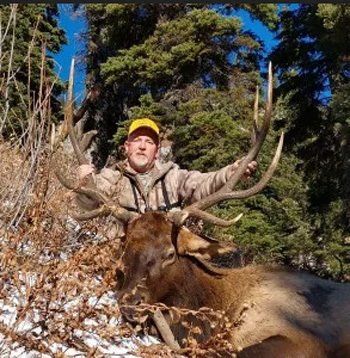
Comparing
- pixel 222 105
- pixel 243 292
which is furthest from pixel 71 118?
pixel 222 105

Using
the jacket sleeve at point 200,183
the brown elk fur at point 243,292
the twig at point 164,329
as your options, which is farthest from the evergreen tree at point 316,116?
the twig at point 164,329

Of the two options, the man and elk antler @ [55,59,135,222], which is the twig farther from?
the man

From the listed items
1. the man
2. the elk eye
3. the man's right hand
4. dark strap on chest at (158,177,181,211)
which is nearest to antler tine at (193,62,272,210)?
the man

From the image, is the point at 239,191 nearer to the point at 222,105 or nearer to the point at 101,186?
the point at 101,186

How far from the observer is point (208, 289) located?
624cm

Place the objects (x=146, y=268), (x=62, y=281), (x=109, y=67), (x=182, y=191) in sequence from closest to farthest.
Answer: (x=62, y=281) → (x=146, y=268) → (x=182, y=191) → (x=109, y=67)

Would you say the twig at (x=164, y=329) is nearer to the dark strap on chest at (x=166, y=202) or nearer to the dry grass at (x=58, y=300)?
the dry grass at (x=58, y=300)

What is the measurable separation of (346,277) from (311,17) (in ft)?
15.6

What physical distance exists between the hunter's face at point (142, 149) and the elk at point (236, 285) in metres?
0.92

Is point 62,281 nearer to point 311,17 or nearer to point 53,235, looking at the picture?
point 53,235

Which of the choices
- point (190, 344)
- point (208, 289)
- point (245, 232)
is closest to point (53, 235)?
point (190, 344)

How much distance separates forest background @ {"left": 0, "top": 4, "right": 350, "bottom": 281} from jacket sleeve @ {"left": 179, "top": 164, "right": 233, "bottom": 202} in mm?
4069

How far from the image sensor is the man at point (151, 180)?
7006mm

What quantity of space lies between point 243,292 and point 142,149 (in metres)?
1.93
